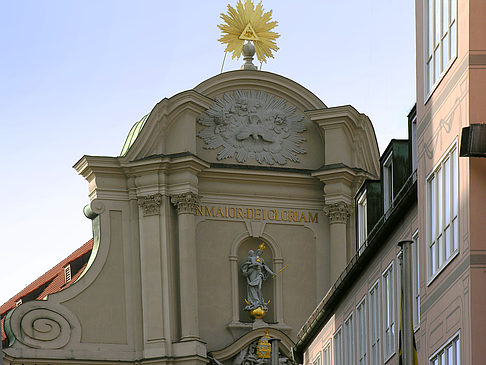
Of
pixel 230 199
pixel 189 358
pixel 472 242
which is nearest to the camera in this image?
pixel 472 242

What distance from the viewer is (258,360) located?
47.4 meters

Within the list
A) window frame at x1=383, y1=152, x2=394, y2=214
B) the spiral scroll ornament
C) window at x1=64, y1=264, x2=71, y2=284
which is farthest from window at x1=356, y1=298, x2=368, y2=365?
window at x1=64, y1=264, x2=71, y2=284

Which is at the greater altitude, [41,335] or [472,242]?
[41,335]

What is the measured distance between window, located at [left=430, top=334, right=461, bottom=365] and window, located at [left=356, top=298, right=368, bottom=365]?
715cm

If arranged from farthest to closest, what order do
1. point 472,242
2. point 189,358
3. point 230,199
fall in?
point 230,199
point 189,358
point 472,242

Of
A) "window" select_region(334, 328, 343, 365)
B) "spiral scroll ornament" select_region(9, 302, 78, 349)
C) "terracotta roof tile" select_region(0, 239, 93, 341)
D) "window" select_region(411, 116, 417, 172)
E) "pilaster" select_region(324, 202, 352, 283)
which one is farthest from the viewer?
"terracotta roof tile" select_region(0, 239, 93, 341)

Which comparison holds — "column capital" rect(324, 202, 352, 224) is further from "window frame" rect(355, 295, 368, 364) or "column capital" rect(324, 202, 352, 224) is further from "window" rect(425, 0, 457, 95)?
"window" rect(425, 0, 457, 95)

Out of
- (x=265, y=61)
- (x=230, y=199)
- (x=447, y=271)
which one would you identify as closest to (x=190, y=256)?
(x=230, y=199)

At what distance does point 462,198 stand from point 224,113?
28005 mm

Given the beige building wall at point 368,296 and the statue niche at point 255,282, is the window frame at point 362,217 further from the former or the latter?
the statue niche at point 255,282

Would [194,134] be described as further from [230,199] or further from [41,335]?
[41,335]

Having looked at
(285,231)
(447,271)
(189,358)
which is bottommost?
(447,271)

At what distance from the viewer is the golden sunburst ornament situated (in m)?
51.1

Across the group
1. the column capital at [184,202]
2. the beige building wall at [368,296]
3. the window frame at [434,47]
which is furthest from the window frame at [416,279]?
the column capital at [184,202]
